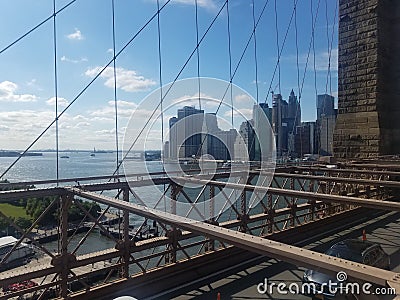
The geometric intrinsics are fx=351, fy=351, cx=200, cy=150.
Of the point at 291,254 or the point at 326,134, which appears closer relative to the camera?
the point at 291,254

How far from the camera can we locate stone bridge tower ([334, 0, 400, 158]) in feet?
42.3

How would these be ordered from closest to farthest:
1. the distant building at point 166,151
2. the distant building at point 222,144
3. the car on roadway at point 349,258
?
the car on roadway at point 349,258, the distant building at point 166,151, the distant building at point 222,144

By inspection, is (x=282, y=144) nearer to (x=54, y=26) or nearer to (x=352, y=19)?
(x=352, y=19)

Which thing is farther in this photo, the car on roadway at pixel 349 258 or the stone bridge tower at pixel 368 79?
the stone bridge tower at pixel 368 79

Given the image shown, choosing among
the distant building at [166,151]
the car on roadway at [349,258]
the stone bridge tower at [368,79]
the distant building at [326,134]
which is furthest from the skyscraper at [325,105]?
the car on roadway at [349,258]

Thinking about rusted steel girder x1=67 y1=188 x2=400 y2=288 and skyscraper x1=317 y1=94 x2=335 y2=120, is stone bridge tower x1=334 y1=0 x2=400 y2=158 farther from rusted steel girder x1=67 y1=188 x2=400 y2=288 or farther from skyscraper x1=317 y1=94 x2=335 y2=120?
rusted steel girder x1=67 y1=188 x2=400 y2=288

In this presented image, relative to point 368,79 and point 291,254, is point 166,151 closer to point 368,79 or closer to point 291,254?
point 291,254

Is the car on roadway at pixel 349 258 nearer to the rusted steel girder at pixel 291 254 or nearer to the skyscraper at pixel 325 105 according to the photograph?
the rusted steel girder at pixel 291 254

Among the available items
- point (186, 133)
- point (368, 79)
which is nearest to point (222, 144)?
point (186, 133)

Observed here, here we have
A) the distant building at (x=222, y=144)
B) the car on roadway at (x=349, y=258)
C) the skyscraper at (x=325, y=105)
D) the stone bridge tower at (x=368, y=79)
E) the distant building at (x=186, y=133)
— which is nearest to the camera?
the car on roadway at (x=349, y=258)

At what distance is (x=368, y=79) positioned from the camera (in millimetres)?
13062

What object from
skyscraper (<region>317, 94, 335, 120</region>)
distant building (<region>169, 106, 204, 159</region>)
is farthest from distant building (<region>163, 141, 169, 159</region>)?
skyscraper (<region>317, 94, 335, 120</region>)

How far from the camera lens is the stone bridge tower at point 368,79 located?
42.3ft

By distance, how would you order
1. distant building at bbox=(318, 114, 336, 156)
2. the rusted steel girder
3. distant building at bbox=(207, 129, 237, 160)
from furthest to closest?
distant building at bbox=(318, 114, 336, 156), distant building at bbox=(207, 129, 237, 160), the rusted steel girder
